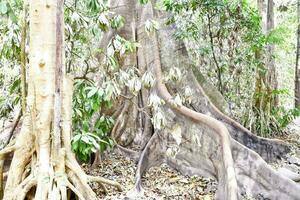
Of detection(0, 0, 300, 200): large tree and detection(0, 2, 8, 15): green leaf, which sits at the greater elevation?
detection(0, 2, 8, 15): green leaf

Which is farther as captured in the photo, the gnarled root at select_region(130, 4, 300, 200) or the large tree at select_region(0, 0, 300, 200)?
the gnarled root at select_region(130, 4, 300, 200)

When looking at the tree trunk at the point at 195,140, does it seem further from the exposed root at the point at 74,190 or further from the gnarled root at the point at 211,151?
the exposed root at the point at 74,190

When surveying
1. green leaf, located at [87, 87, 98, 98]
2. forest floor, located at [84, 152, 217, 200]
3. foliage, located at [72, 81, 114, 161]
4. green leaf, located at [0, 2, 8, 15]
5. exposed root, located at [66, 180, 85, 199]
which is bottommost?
forest floor, located at [84, 152, 217, 200]

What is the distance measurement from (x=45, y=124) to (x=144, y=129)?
7.08ft

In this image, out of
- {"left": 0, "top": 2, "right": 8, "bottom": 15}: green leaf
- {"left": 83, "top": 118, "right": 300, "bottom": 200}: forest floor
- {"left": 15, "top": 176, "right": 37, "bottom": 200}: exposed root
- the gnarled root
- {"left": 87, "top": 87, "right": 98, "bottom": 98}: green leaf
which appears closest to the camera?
{"left": 0, "top": 2, "right": 8, "bottom": 15}: green leaf

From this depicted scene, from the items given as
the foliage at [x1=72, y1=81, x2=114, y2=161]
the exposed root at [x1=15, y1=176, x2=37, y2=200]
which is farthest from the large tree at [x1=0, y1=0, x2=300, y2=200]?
the foliage at [x1=72, y1=81, x2=114, y2=161]

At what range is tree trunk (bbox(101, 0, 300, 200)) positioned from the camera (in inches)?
159

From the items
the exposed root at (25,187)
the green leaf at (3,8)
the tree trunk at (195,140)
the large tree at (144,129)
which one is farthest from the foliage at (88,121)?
the green leaf at (3,8)

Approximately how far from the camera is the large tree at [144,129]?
133 inches

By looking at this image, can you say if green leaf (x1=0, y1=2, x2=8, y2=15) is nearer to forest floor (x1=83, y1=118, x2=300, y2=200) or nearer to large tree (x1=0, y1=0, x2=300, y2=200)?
large tree (x1=0, y1=0, x2=300, y2=200)

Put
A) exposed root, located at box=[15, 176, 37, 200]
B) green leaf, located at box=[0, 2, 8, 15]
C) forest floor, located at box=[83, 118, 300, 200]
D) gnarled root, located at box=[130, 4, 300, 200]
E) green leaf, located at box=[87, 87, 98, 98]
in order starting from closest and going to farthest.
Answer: green leaf, located at box=[0, 2, 8, 15]
exposed root, located at box=[15, 176, 37, 200]
green leaf, located at box=[87, 87, 98, 98]
gnarled root, located at box=[130, 4, 300, 200]
forest floor, located at box=[83, 118, 300, 200]

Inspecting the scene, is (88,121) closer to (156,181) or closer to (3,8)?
(156,181)

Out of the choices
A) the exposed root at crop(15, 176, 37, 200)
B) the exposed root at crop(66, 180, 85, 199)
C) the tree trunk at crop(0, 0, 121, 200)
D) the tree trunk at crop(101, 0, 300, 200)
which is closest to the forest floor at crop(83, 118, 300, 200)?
the tree trunk at crop(101, 0, 300, 200)

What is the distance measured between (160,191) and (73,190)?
1.33 metres
